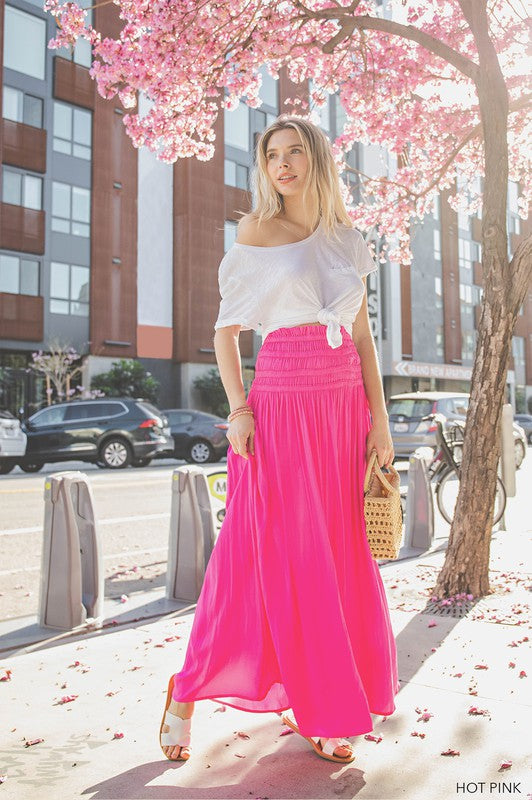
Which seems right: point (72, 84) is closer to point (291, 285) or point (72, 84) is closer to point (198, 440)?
point (198, 440)

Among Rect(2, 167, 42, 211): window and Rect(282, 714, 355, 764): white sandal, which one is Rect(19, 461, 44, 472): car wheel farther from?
Rect(282, 714, 355, 764): white sandal

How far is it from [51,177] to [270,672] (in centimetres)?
2695

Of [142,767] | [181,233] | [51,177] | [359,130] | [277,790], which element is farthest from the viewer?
[181,233]

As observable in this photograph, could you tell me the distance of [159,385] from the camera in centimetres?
2833

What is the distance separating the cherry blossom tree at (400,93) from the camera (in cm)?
462

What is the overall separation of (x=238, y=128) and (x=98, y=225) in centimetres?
890

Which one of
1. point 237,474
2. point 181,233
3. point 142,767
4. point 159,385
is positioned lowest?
point 142,767

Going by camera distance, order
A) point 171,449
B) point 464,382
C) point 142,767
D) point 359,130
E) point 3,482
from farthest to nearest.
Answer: point 464,382, point 171,449, point 3,482, point 359,130, point 142,767

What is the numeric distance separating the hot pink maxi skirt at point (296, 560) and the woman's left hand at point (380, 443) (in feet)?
0.10

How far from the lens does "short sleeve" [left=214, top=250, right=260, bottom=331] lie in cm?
258

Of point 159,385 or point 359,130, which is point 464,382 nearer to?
point 159,385

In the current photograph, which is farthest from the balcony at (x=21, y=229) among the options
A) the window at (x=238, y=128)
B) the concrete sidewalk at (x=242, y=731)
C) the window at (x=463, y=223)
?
the window at (x=463, y=223)

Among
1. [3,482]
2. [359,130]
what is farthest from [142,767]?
[3,482]

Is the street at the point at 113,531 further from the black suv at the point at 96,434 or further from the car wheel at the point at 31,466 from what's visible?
the black suv at the point at 96,434
